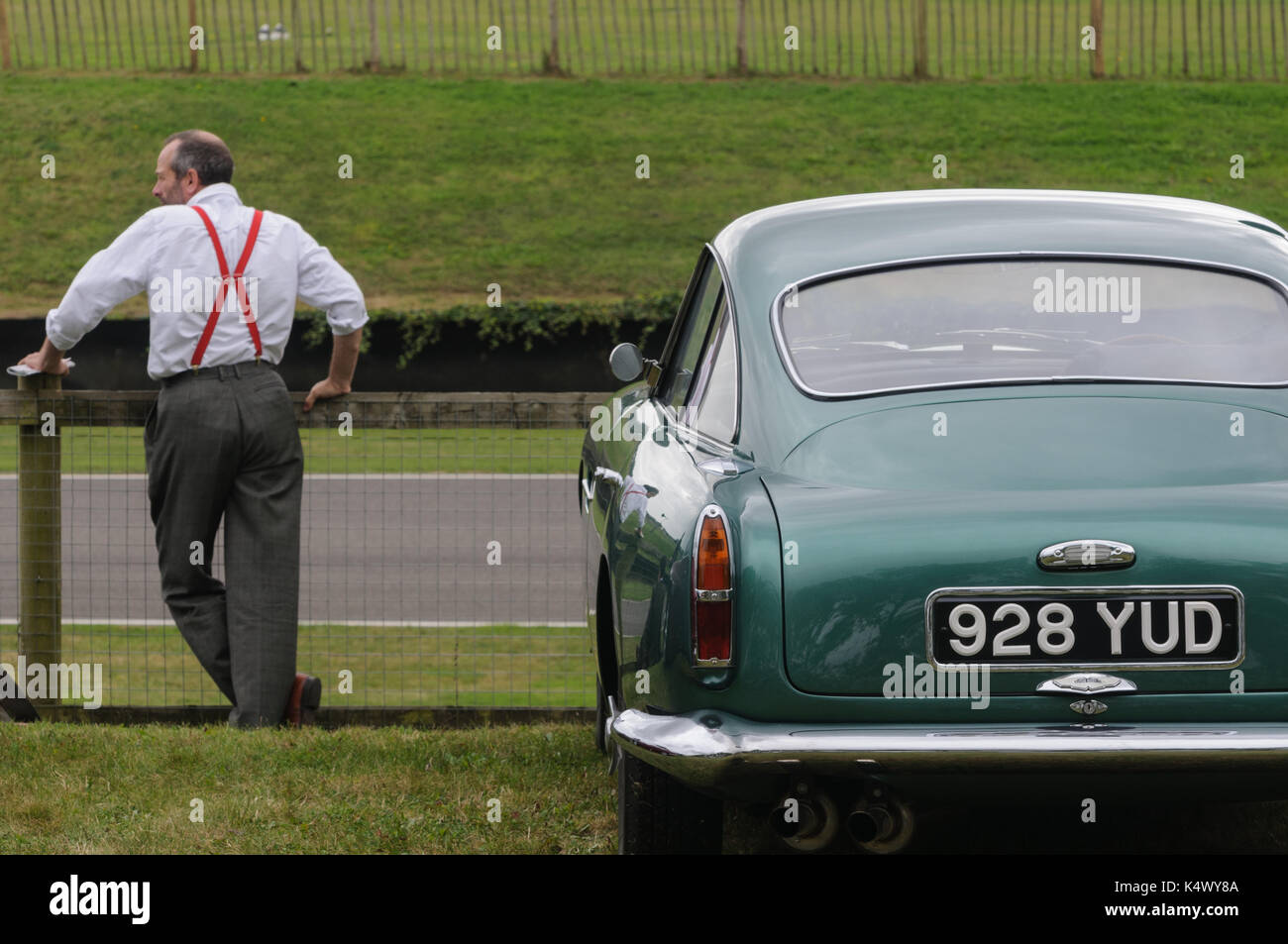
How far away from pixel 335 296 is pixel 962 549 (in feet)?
10.1

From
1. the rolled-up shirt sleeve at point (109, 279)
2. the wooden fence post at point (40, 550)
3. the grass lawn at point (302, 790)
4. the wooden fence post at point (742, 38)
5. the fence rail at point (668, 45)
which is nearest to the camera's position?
the grass lawn at point (302, 790)

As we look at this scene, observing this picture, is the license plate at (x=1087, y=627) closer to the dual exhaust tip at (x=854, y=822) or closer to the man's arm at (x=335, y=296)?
the dual exhaust tip at (x=854, y=822)

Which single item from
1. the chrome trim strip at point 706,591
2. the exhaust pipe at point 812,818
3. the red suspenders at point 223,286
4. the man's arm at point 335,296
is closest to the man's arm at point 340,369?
the man's arm at point 335,296

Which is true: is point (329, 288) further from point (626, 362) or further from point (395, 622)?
point (395, 622)

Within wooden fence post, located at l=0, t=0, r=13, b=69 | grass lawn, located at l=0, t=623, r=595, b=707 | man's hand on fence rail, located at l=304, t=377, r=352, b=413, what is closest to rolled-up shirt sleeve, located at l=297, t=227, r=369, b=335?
man's hand on fence rail, located at l=304, t=377, r=352, b=413

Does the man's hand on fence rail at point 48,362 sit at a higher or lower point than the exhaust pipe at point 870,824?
higher

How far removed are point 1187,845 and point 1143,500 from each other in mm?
1435

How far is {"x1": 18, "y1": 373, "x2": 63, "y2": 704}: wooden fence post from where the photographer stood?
584 cm

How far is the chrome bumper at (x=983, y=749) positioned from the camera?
10.2 feet

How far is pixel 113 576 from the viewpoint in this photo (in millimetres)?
8727

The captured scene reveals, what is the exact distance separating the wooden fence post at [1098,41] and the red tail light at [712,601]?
26.4 metres

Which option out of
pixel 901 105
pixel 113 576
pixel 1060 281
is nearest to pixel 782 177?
pixel 901 105

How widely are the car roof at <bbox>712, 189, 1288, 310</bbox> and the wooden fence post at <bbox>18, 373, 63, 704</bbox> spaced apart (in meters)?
2.98

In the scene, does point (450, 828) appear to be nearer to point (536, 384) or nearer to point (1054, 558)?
point (1054, 558)
